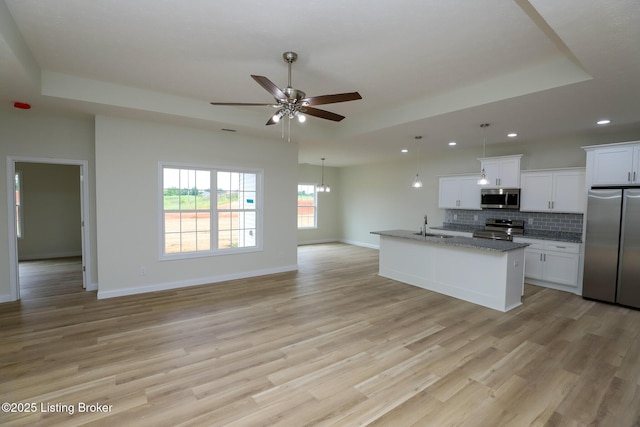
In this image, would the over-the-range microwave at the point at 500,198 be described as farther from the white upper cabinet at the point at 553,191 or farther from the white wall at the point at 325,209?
the white wall at the point at 325,209

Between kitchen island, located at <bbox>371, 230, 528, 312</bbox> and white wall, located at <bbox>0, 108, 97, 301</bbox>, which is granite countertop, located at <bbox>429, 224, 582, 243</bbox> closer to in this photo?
kitchen island, located at <bbox>371, 230, 528, 312</bbox>

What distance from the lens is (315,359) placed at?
2855 millimetres

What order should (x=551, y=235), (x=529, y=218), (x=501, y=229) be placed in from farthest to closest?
(x=501, y=229)
(x=529, y=218)
(x=551, y=235)

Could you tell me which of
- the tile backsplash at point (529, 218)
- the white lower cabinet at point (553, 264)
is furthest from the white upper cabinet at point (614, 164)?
the white lower cabinet at point (553, 264)

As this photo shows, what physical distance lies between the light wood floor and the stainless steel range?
4.70 feet

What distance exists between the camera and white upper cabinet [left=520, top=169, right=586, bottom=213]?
510cm

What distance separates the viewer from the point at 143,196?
4730 millimetres

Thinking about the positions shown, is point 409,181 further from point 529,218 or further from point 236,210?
point 236,210

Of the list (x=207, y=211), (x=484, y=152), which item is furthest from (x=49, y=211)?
(x=484, y=152)

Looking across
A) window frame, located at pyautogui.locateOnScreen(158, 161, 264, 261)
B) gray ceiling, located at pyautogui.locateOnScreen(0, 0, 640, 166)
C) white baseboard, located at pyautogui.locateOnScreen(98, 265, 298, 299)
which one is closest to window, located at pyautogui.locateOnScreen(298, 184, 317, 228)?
white baseboard, located at pyautogui.locateOnScreen(98, 265, 298, 299)

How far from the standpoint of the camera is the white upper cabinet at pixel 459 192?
6512 mm

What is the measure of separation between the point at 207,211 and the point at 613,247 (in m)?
6.41

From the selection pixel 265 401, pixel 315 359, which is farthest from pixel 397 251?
pixel 265 401

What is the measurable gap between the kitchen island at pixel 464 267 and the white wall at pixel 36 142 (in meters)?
5.26
